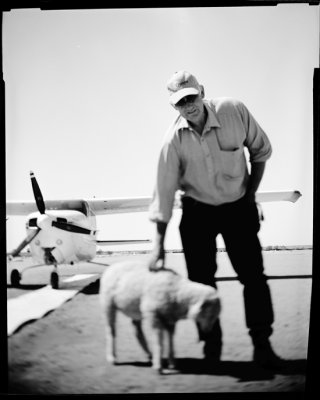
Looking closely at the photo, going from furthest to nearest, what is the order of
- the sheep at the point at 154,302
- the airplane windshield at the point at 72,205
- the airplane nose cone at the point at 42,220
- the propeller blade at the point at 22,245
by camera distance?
the airplane nose cone at the point at 42,220 → the airplane windshield at the point at 72,205 → the propeller blade at the point at 22,245 → the sheep at the point at 154,302

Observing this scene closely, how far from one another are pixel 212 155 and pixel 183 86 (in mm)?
388

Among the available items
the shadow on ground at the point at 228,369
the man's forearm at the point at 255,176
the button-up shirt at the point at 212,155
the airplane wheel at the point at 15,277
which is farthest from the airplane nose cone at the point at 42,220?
the man's forearm at the point at 255,176

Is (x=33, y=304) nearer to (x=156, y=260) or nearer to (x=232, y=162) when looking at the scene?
(x=156, y=260)

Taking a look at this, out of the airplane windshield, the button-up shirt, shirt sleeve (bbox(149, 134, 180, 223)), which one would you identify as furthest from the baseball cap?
the airplane windshield

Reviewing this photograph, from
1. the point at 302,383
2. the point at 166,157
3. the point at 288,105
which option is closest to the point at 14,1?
the point at 166,157

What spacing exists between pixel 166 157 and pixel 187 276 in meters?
0.64

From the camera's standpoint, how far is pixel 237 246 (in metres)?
1.79

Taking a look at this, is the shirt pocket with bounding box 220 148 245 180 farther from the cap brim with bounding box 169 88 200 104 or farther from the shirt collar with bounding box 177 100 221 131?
the cap brim with bounding box 169 88 200 104

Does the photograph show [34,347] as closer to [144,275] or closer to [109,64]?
[144,275]

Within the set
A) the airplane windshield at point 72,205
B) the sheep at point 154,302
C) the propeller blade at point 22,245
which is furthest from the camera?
the airplane windshield at point 72,205

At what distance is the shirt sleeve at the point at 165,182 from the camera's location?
5.81ft

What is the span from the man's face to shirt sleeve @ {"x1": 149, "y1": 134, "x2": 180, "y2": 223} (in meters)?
0.17

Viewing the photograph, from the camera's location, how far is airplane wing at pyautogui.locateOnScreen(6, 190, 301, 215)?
1.77 meters

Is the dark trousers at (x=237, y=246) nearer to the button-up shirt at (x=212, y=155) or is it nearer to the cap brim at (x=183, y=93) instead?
the button-up shirt at (x=212, y=155)
